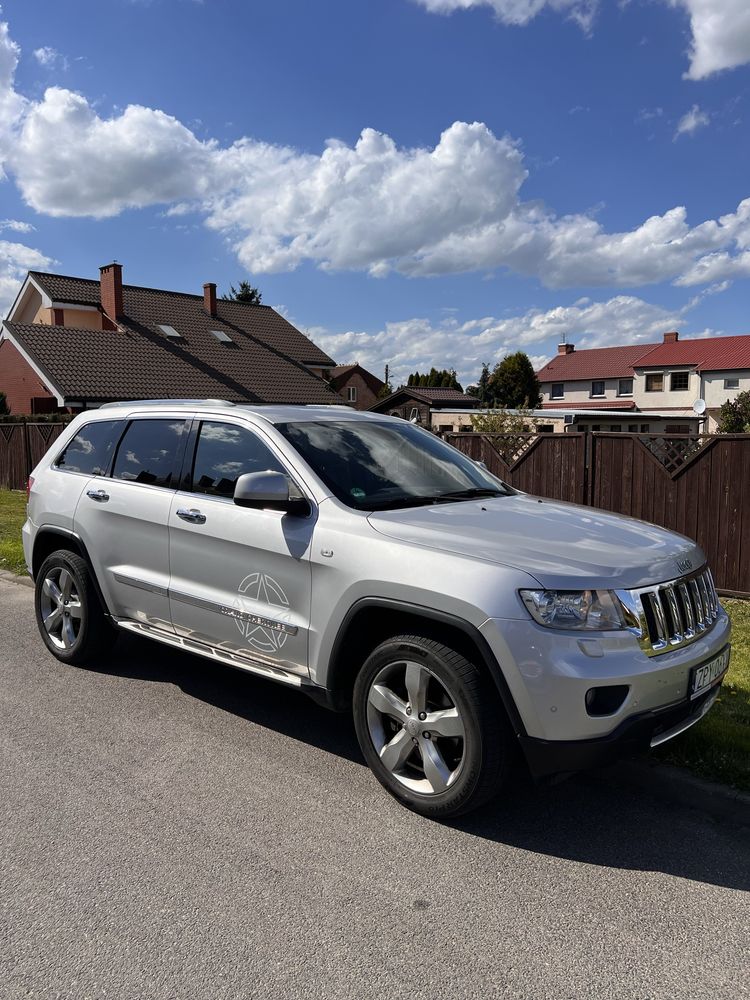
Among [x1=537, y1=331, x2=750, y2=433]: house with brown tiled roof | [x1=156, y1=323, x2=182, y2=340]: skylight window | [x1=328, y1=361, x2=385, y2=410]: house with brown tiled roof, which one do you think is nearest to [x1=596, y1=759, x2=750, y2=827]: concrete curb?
[x1=156, y1=323, x2=182, y2=340]: skylight window

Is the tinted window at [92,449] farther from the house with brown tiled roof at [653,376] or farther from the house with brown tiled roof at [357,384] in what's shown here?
the house with brown tiled roof at [357,384]

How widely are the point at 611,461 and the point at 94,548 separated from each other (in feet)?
20.1

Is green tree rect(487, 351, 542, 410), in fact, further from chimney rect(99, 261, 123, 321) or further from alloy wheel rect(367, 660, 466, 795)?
alloy wheel rect(367, 660, 466, 795)

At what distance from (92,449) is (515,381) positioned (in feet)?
219

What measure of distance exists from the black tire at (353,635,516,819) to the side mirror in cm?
83

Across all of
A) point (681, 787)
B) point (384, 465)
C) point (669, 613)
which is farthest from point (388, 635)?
point (681, 787)

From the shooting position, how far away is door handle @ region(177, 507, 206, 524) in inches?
175

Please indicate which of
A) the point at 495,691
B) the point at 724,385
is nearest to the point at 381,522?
the point at 495,691

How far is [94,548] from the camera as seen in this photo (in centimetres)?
525

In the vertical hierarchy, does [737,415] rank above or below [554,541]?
above

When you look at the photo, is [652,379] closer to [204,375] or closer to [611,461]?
[204,375]

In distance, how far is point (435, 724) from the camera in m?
3.41

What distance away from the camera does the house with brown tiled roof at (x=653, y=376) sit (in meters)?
59.2

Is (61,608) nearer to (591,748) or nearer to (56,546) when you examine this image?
(56,546)
